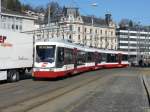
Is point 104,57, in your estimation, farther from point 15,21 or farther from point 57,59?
point 15,21

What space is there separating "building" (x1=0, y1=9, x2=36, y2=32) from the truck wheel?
50.1 meters

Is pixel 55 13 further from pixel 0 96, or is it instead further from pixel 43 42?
pixel 0 96

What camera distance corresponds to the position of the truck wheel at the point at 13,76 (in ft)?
105

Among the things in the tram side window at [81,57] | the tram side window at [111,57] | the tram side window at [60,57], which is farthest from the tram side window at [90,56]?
the tram side window at [60,57]

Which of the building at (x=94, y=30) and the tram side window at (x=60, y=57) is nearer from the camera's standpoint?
the tram side window at (x=60, y=57)

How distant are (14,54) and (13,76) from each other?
1.54 m

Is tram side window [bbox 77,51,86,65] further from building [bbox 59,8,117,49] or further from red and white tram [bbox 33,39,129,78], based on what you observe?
building [bbox 59,8,117,49]

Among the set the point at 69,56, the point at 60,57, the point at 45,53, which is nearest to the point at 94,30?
the point at 69,56

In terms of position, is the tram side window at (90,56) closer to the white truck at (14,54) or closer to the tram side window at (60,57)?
the tram side window at (60,57)

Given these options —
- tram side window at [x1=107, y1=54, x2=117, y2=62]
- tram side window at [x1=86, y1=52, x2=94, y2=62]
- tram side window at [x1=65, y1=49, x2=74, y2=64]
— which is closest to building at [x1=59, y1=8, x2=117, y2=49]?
tram side window at [x1=107, y1=54, x2=117, y2=62]

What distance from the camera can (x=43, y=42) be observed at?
34281 millimetres

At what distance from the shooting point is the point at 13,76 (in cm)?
3228

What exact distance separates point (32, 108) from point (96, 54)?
41844mm

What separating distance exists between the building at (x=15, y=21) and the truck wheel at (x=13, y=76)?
50.1 metres
